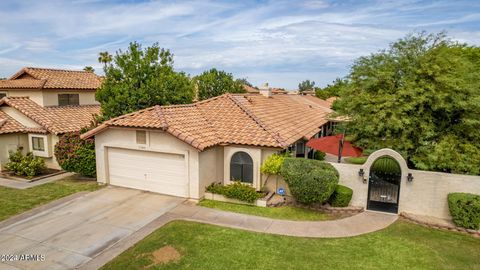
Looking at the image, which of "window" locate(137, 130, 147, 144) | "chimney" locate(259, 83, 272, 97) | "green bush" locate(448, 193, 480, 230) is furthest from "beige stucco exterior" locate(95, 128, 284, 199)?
"chimney" locate(259, 83, 272, 97)

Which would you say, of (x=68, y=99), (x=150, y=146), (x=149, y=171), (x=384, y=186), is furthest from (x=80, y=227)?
(x=68, y=99)

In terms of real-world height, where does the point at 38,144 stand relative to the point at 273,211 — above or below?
above

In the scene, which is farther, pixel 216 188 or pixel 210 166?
pixel 210 166

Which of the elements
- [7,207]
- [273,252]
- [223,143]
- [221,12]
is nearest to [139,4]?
[221,12]

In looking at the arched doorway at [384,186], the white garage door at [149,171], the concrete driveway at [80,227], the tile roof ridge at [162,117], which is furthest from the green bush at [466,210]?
the tile roof ridge at [162,117]

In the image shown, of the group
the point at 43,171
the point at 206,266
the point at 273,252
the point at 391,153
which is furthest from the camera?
the point at 43,171

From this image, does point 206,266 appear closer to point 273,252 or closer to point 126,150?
point 273,252

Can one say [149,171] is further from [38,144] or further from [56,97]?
[56,97]
